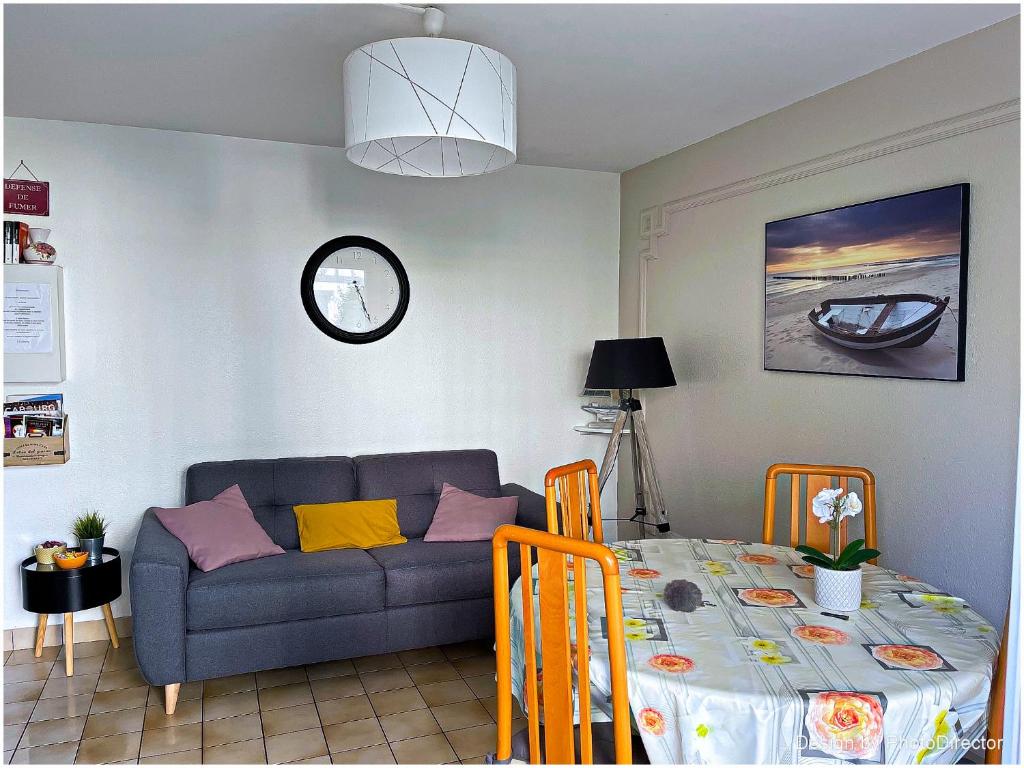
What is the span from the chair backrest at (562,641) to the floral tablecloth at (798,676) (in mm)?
106

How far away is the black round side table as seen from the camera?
322 centimetres

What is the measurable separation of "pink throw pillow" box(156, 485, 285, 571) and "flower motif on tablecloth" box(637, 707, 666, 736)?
7.07ft

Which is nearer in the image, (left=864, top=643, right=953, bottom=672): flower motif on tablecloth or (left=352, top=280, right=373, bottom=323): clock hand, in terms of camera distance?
(left=864, top=643, right=953, bottom=672): flower motif on tablecloth

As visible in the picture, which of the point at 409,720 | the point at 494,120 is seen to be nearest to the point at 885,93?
the point at 494,120

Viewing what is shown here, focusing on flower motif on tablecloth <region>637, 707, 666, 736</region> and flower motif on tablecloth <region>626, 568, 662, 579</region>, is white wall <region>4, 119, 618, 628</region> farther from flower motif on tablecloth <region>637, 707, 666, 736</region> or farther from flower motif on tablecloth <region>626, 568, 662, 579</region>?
flower motif on tablecloth <region>637, 707, 666, 736</region>

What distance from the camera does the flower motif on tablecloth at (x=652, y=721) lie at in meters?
1.63

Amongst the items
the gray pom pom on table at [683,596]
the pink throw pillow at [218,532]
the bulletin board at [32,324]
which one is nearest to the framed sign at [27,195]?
the bulletin board at [32,324]

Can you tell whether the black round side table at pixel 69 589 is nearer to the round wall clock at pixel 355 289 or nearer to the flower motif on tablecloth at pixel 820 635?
the round wall clock at pixel 355 289

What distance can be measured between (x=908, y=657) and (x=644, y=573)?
0.78 meters

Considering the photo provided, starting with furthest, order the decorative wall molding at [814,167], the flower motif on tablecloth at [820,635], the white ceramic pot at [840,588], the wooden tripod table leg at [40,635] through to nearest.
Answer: the wooden tripod table leg at [40,635] < the decorative wall molding at [814,167] < the white ceramic pot at [840,588] < the flower motif on tablecloth at [820,635]

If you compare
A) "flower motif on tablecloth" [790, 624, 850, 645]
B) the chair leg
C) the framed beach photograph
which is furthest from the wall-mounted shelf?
the chair leg

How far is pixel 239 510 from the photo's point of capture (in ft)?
11.6

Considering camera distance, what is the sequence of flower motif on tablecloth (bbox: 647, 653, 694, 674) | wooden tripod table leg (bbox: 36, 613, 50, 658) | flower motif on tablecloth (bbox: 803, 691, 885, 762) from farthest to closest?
1. wooden tripod table leg (bbox: 36, 613, 50, 658)
2. flower motif on tablecloth (bbox: 647, 653, 694, 674)
3. flower motif on tablecloth (bbox: 803, 691, 885, 762)

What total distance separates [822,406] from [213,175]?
298 cm
